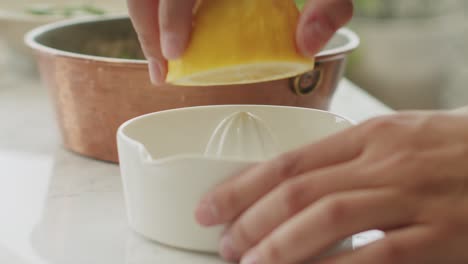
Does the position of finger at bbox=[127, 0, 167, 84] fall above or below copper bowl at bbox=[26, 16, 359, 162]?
above

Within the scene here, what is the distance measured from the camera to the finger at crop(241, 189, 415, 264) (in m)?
0.43

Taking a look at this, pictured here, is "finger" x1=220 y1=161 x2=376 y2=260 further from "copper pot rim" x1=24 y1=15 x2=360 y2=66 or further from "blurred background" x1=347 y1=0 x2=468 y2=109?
"blurred background" x1=347 y1=0 x2=468 y2=109

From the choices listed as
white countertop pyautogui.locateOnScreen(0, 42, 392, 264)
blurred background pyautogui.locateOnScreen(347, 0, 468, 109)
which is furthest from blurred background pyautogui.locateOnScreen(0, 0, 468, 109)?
white countertop pyautogui.locateOnScreen(0, 42, 392, 264)

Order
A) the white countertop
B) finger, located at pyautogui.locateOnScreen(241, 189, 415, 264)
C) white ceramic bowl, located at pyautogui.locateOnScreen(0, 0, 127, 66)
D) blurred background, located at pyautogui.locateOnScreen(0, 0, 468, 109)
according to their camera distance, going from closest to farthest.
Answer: finger, located at pyautogui.locateOnScreen(241, 189, 415, 264)
the white countertop
white ceramic bowl, located at pyautogui.locateOnScreen(0, 0, 127, 66)
blurred background, located at pyautogui.locateOnScreen(0, 0, 468, 109)

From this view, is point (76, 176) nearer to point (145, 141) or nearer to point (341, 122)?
point (145, 141)

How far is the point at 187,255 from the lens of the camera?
1.71ft

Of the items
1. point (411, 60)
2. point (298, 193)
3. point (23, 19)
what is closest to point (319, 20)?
point (298, 193)

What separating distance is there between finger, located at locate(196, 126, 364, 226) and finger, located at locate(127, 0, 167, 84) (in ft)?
0.45

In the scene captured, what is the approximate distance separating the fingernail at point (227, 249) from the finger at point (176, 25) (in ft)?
0.40

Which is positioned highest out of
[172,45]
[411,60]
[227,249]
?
[172,45]

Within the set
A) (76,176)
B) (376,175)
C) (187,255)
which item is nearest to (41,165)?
(76,176)

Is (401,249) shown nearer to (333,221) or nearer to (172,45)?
(333,221)

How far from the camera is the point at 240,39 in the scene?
1.57 ft

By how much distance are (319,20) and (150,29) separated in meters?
0.13
